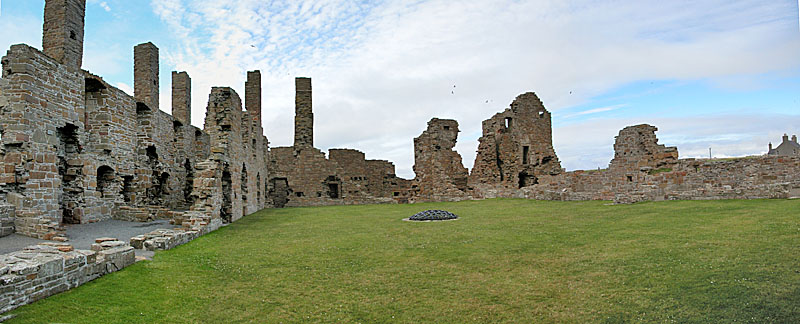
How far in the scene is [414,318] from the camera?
15.0ft

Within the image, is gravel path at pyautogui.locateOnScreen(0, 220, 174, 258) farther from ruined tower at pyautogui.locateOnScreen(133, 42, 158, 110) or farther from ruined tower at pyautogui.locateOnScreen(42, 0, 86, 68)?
ruined tower at pyautogui.locateOnScreen(133, 42, 158, 110)

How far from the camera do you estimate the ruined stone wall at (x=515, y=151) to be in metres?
26.6

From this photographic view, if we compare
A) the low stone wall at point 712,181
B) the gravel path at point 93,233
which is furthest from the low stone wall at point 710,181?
the gravel path at point 93,233

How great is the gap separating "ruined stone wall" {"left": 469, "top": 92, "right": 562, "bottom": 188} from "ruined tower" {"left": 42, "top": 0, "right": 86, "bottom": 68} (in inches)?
827

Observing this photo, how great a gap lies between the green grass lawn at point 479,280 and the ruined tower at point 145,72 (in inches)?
605

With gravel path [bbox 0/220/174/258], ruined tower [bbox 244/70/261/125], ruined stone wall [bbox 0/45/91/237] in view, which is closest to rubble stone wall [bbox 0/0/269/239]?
ruined stone wall [bbox 0/45/91/237]

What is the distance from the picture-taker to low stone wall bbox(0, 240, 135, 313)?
184 inches

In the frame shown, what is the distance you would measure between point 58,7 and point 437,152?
60.9 feet

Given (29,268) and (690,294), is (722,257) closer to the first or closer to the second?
(690,294)

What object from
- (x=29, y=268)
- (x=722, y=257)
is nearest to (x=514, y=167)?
(x=722, y=257)

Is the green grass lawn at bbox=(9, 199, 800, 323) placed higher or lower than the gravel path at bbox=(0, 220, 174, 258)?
lower

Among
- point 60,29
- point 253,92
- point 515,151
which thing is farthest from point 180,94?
point 515,151

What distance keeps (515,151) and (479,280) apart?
2201cm

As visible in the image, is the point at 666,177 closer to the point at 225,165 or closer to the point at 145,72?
the point at 225,165
